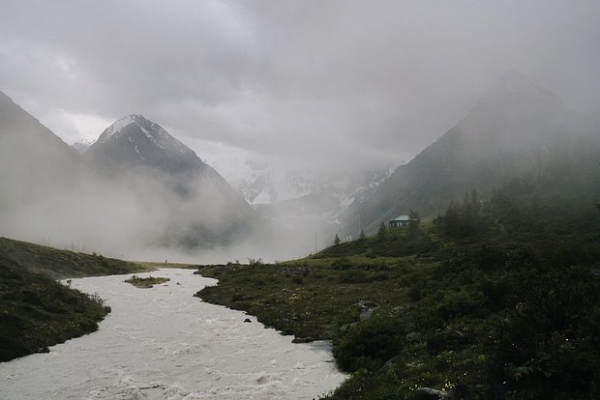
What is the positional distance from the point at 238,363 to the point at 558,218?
133 meters

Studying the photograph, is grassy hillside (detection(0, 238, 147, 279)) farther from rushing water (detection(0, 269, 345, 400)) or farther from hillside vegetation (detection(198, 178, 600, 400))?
rushing water (detection(0, 269, 345, 400))

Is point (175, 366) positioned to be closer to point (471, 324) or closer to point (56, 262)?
point (471, 324)

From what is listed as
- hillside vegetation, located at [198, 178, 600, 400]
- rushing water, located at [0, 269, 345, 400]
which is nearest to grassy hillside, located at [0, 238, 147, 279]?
hillside vegetation, located at [198, 178, 600, 400]

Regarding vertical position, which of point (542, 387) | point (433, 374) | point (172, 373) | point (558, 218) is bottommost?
point (172, 373)

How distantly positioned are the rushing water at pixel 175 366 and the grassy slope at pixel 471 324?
8.04ft

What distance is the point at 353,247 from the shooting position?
149375 mm

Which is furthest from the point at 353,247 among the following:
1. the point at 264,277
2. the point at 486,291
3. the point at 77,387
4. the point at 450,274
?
the point at 77,387

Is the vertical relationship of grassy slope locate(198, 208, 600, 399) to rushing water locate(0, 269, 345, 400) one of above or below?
above

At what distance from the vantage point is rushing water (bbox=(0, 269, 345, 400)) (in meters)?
18.9

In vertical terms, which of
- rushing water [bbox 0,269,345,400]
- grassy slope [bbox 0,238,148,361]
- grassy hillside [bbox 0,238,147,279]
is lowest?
rushing water [bbox 0,269,345,400]

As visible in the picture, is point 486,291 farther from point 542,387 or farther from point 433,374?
point 542,387

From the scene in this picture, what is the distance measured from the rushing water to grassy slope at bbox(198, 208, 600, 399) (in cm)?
245

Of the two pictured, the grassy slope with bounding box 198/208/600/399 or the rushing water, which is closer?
the grassy slope with bounding box 198/208/600/399

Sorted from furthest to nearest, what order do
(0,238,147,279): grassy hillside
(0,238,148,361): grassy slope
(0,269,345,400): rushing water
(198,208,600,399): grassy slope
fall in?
(0,238,147,279): grassy hillside, (0,238,148,361): grassy slope, (0,269,345,400): rushing water, (198,208,600,399): grassy slope
